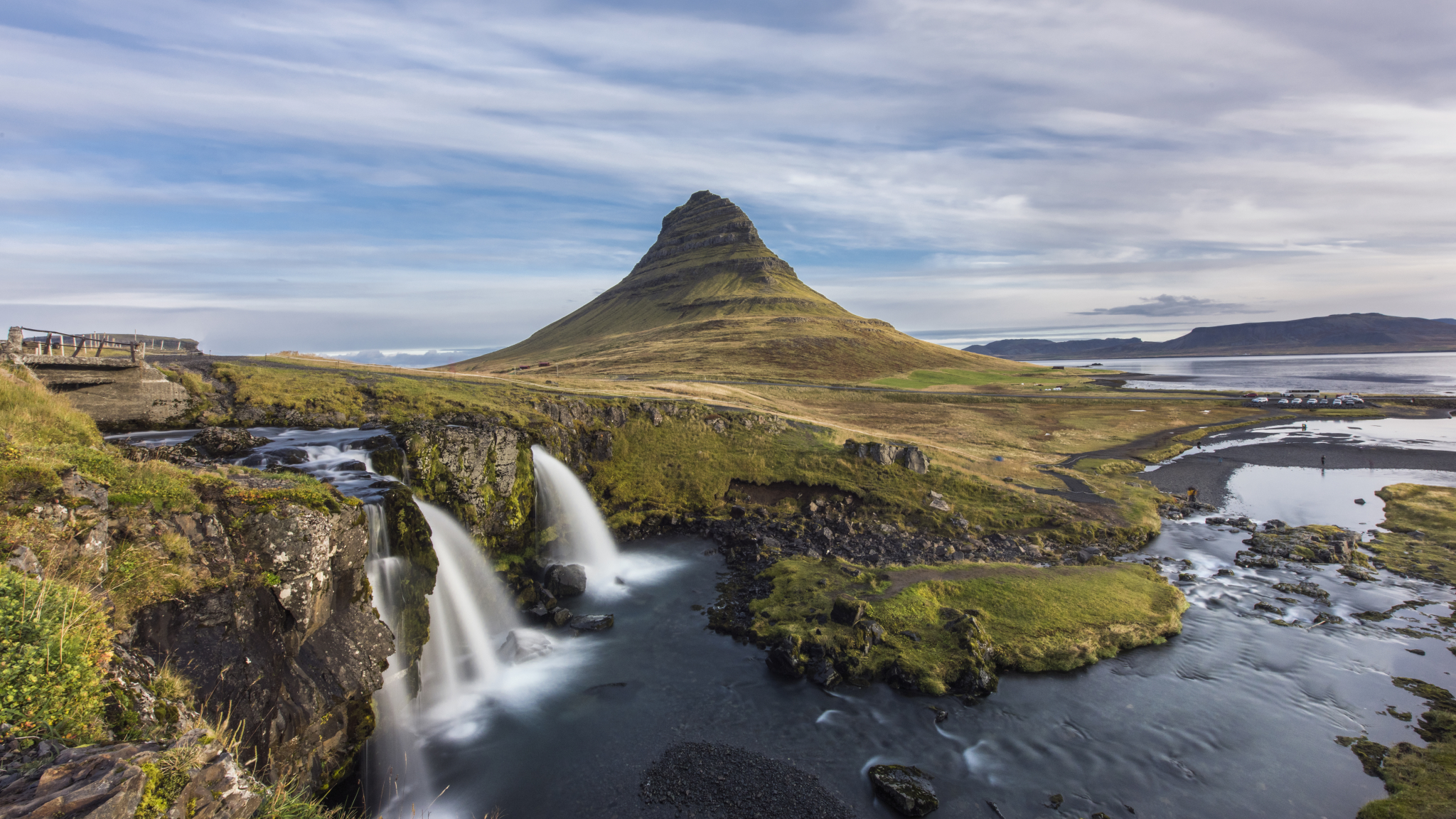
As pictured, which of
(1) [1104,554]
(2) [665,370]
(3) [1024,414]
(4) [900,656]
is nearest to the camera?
(4) [900,656]

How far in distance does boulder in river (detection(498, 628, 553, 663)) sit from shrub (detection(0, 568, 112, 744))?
54.0 feet

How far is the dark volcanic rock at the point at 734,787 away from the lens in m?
16.3

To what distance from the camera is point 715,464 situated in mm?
45688

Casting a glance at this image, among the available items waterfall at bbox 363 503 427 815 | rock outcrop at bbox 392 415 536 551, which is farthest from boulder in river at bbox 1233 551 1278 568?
waterfall at bbox 363 503 427 815

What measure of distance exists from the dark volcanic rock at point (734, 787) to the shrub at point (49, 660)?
1305 cm

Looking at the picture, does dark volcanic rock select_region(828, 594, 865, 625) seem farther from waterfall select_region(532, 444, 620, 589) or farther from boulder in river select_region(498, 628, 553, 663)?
waterfall select_region(532, 444, 620, 589)

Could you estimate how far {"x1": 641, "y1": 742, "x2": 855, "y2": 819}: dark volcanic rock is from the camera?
16328 millimetres

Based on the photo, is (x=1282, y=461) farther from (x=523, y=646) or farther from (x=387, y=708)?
(x=387, y=708)

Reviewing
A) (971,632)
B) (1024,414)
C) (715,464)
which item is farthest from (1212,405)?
(971,632)

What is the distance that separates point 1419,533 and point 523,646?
181 feet

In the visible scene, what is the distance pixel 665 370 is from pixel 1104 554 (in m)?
102

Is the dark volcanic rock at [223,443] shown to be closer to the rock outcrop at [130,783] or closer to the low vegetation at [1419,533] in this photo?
the rock outcrop at [130,783]

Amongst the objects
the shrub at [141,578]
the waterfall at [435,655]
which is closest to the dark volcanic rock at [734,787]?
the waterfall at [435,655]

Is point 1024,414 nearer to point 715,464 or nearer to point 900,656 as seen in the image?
point 715,464
